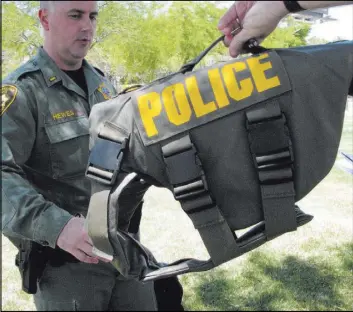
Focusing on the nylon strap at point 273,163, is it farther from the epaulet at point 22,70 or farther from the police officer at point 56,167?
the epaulet at point 22,70

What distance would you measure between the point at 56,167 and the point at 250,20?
2.37 feet

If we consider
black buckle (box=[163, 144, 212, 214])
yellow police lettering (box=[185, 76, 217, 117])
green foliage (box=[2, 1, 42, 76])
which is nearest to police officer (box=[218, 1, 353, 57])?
yellow police lettering (box=[185, 76, 217, 117])

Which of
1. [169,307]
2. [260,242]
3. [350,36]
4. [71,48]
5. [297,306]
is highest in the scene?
[71,48]

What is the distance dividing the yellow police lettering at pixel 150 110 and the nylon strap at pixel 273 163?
6.9 inches

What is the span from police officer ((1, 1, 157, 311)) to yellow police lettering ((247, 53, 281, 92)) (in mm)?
435

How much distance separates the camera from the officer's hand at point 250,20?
79 cm

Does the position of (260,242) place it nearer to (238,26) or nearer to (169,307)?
(238,26)

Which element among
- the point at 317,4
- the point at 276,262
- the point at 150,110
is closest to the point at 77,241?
the point at 150,110

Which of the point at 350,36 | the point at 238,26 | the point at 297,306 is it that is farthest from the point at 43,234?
the point at 297,306

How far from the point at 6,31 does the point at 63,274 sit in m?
0.70

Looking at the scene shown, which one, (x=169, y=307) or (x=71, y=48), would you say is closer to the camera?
(x=71, y=48)

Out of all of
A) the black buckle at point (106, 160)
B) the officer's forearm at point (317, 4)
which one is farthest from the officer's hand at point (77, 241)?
the officer's forearm at point (317, 4)

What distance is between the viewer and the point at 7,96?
1.16 metres

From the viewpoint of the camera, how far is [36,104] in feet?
4.04
